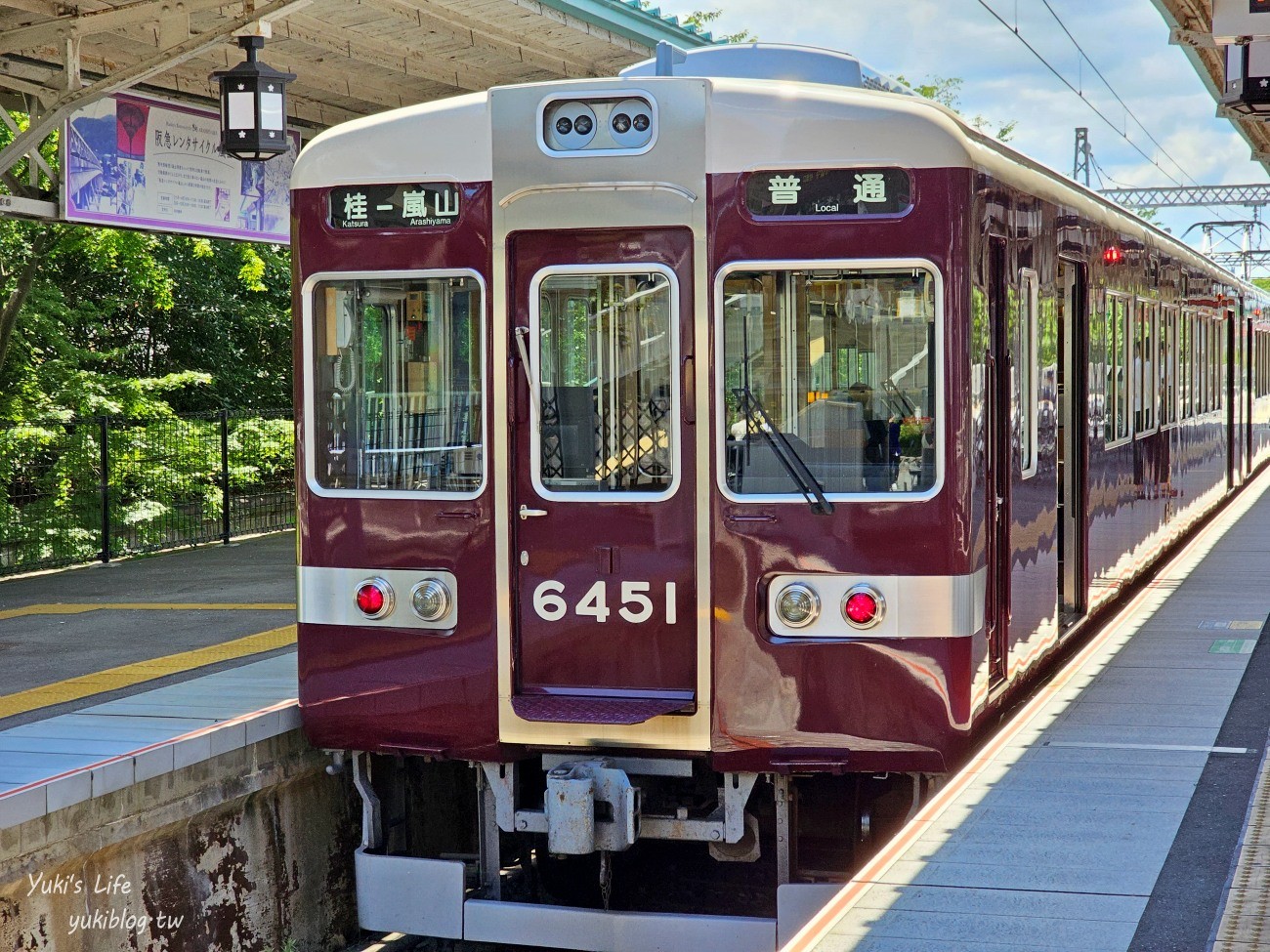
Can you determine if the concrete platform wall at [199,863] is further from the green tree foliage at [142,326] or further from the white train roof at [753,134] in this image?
the green tree foliage at [142,326]

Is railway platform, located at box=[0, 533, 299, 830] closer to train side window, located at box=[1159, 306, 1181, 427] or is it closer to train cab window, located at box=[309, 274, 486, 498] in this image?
train cab window, located at box=[309, 274, 486, 498]

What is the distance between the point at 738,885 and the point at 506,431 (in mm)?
2394

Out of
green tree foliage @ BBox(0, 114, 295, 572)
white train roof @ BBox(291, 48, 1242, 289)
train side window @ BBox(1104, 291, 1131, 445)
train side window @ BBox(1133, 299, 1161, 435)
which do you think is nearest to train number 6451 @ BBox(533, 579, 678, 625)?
white train roof @ BBox(291, 48, 1242, 289)

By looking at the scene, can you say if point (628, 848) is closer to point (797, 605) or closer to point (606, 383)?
point (797, 605)

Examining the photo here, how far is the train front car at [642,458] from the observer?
19.2ft

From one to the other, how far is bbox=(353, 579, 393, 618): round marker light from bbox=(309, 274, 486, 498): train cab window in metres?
0.36

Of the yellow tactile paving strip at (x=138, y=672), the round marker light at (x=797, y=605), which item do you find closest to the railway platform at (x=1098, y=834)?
the round marker light at (x=797, y=605)

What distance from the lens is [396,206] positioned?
6.19 meters

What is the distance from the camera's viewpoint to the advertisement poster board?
12.0 metres

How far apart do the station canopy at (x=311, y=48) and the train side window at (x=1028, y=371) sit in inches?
200

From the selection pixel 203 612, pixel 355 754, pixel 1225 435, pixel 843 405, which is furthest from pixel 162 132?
pixel 1225 435

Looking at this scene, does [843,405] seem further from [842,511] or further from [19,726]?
[19,726]

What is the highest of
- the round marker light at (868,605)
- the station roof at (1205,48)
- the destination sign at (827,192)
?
the station roof at (1205,48)

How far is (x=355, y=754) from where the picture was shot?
6.59m
